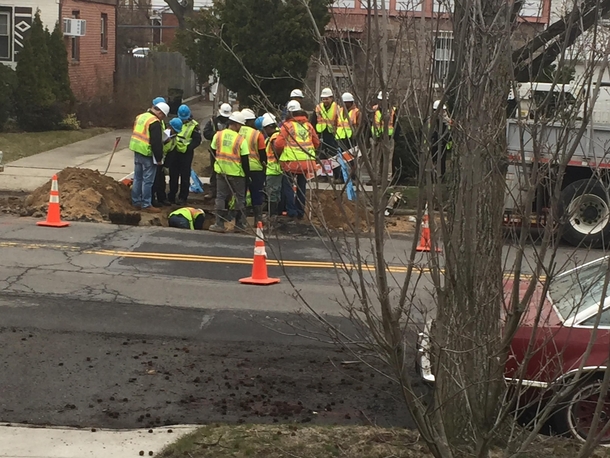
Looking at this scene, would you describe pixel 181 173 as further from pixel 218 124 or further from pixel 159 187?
pixel 218 124

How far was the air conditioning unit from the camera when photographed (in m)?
30.5

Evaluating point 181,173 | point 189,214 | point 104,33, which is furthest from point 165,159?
point 104,33

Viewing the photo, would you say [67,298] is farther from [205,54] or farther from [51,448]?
[205,54]

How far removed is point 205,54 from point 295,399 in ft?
53.9

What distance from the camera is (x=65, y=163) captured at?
72.2 ft

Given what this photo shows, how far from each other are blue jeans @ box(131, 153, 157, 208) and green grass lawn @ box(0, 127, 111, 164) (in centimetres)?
644

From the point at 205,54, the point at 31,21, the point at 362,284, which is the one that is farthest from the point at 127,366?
the point at 31,21

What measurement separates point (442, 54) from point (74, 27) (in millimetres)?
27171

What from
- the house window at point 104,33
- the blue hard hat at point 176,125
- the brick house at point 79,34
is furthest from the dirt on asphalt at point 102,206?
the house window at point 104,33

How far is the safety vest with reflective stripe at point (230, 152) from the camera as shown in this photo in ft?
48.7

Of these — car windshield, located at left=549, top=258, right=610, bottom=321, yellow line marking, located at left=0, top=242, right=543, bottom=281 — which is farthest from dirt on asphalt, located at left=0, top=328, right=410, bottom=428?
yellow line marking, located at left=0, top=242, right=543, bottom=281

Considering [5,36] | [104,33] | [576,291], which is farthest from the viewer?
[104,33]

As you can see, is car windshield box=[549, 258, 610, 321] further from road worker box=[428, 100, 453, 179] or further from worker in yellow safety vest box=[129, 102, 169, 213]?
worker in yellow safety vest box=[129, 102, 169, 213]

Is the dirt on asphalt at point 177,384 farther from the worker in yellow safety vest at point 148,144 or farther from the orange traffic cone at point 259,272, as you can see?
the worker in yellow safety vest at point 148,144
